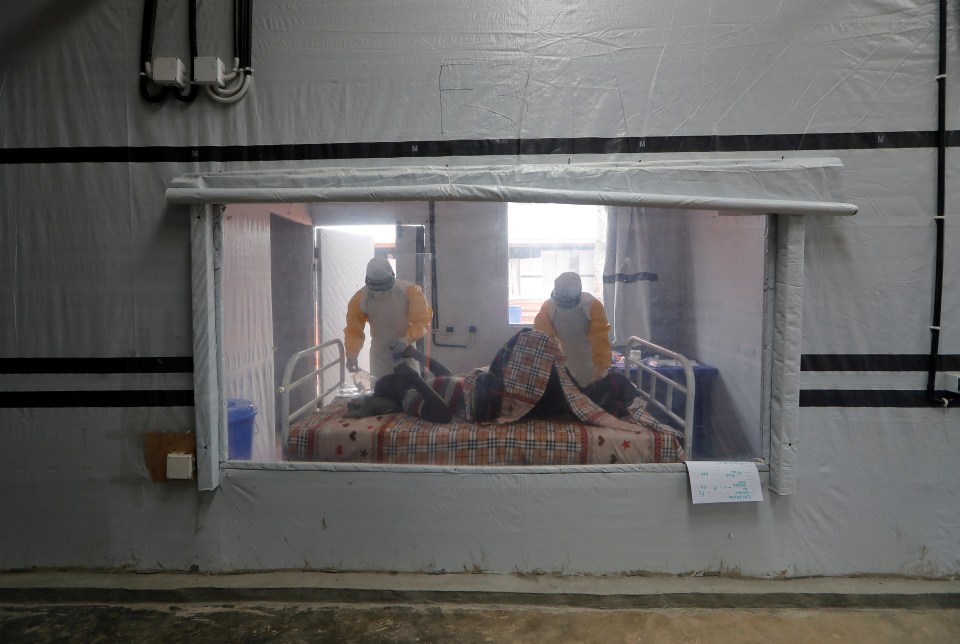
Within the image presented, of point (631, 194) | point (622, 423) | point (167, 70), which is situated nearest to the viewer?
point (631, 194)

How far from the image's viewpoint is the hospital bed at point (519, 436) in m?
2.52

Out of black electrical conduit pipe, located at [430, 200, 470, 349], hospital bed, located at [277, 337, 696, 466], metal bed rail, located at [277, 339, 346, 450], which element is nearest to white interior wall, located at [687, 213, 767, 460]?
hospital bed, located at [277, 337, 696, 466]

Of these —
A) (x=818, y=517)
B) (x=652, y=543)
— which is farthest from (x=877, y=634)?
(x=652, y=543)

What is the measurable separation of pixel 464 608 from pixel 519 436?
29.5 inches

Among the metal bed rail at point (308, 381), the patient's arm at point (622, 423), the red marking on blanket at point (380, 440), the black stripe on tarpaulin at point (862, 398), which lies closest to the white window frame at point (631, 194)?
the black stripe on tarpaulin at point (862, 398)

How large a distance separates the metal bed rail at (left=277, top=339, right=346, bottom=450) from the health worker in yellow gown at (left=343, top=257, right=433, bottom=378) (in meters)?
0.06

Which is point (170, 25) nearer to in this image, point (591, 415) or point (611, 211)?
point (611, 211)

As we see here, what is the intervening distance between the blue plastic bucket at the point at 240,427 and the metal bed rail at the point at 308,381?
0.56ft

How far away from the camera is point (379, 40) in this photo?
2.50 meters

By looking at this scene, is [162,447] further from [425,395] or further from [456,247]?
[456,247]

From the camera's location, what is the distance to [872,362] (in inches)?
97.0

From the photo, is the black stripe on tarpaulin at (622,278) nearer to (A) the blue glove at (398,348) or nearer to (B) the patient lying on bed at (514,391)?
(B) the patient lying on bed at (514,391)

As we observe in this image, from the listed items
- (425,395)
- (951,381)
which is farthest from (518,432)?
(951,381)

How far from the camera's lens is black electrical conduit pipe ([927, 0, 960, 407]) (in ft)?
7.80
